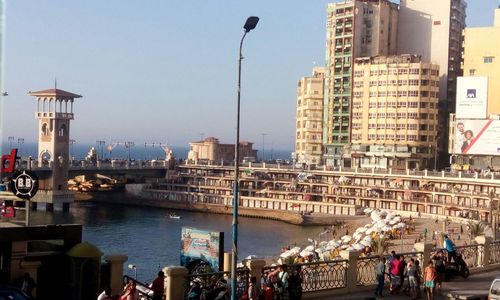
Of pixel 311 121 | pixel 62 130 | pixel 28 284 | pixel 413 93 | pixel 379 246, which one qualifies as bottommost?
pixel 379 246

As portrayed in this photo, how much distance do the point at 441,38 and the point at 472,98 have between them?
2523cm

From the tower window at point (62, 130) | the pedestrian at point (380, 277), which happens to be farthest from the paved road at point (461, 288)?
the tower window at point (62, 130)

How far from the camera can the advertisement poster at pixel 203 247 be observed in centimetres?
2269

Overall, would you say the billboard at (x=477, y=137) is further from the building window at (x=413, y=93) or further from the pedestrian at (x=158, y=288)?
the pedestrian at (x=158, y=288)

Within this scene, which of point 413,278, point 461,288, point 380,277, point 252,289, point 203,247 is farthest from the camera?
point 461,288

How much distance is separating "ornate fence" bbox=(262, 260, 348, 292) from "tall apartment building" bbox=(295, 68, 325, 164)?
106 metres

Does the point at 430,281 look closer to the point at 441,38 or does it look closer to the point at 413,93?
the point at 413,93

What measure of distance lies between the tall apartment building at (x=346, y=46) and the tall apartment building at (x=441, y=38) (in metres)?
3.13

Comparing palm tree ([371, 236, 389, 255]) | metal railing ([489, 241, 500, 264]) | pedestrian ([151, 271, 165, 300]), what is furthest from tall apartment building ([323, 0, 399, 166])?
pedestrian ([151, 271, 165, 300])

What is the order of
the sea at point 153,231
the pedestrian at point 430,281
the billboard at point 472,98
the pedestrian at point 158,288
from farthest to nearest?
the billboard at point 472,98 → the sea at point 153,231 → the pedestrian at point 430,281 → the pedestrian at point 158,288

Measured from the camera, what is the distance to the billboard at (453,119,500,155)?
9712 centimetres

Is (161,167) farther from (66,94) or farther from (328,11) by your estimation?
(328,11)

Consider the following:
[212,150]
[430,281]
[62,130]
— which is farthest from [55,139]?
[430,281]

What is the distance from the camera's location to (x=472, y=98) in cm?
9856
